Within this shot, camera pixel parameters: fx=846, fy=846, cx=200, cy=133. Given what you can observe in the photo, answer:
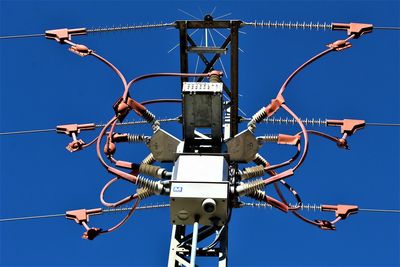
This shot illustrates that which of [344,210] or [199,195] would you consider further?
[344,210]

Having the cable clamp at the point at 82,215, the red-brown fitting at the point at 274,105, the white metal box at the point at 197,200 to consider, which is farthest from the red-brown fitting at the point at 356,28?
the cable clamp at the point at 82,215

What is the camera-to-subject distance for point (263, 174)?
9.55 meters

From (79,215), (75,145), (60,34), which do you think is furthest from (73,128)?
(79,215)

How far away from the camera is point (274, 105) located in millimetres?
9539

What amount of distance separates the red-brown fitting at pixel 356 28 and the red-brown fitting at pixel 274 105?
2033mm

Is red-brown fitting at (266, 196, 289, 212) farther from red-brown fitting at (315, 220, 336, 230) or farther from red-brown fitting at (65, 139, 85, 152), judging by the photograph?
red-brown fitting at (65, 139, 85, 152)

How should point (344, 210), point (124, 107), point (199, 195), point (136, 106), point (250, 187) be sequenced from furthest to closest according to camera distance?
point (344, 210)
point (136, 106)
point (124, 107)
point (250, 187)
point (199, 195)

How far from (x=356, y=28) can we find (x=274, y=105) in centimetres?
217

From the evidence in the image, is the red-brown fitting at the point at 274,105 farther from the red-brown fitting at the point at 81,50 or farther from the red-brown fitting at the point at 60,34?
the red-brown fitting at the point at 60,34

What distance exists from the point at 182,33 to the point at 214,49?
1.68 feet

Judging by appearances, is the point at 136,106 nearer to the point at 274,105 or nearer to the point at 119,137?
the point at 119,137

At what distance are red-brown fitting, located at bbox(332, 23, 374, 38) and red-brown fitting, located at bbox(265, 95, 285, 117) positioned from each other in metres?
2.03

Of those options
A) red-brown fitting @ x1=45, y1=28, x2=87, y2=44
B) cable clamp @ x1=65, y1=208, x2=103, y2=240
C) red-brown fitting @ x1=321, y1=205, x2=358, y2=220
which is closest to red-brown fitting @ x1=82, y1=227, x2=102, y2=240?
cable clamp @ x1=65, y1=208, x2=103, y2=240

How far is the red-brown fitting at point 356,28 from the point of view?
36.1 feet
